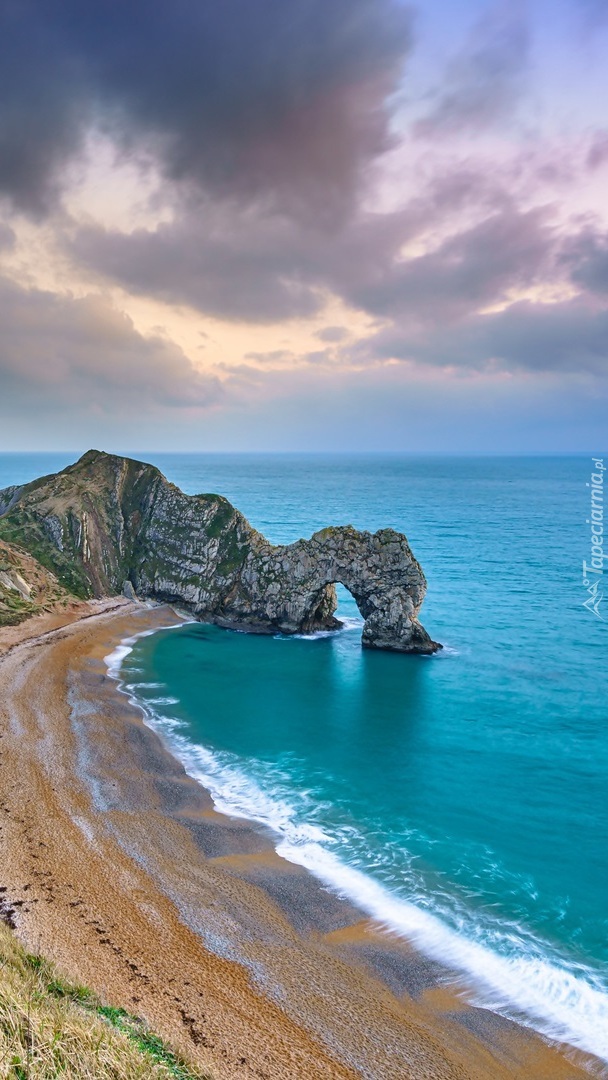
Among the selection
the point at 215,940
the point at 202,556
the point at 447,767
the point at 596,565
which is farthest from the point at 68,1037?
the point at 596,565

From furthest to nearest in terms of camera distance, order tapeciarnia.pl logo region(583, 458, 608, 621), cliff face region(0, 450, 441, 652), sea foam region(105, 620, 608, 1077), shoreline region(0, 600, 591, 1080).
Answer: cliff face region(0, 450, 441, 652), tapeciarnia.pl logo region(583, 458, 608, 621), sea foam region(105, 620, 608, 1077), shoreline region(0, 600, 591, 1080)

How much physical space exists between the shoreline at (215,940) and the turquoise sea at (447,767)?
1.58 m

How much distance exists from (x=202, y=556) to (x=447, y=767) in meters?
44.7

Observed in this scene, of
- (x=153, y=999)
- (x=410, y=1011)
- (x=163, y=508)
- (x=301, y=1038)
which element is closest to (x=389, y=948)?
(x=410, y=1011)

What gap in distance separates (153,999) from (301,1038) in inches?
203

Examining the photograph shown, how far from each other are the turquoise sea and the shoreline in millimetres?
1579

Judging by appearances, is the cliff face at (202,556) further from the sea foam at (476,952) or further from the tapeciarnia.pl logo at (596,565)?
the sea foam at (476,952)

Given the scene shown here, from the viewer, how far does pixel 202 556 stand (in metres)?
73.6

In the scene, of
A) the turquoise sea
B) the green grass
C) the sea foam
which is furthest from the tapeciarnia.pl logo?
the green grass

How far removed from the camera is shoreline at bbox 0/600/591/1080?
18.5 meters

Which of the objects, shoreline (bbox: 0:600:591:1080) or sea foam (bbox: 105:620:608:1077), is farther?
sea foam (bbox: 105:620:608:1077)

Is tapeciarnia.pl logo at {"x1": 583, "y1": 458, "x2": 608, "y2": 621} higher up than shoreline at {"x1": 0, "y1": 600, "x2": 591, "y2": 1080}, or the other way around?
tapeciarnia.pl logo at {"x1": 583, "y1": 458, "x2": 608, "y2": 621}

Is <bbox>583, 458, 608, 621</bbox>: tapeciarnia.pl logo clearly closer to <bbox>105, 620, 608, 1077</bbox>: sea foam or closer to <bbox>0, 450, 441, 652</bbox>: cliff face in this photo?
<bbox>0, 450, 441, 652</bbox>: cliff face

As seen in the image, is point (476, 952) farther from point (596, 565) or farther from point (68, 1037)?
point (596, 565)
